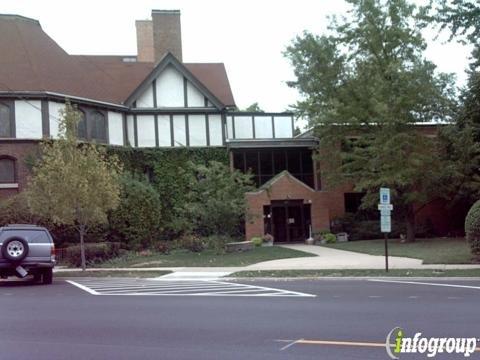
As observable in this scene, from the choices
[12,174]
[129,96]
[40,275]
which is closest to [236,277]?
[40,275]

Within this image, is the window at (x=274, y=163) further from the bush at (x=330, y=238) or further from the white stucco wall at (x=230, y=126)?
the bush at (x=330, y=238)

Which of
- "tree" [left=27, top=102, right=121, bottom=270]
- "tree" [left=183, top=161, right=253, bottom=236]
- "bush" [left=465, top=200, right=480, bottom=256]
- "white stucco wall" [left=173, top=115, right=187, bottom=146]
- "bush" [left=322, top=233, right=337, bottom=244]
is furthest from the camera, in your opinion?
"white stucco wall" [left=173, top=115, right=187, bottom=146]

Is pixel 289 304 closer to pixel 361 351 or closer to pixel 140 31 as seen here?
pixel 361 351

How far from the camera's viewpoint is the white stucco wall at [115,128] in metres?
35.4

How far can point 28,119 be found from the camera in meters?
31.9

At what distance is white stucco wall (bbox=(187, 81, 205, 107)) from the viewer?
36.9 meters

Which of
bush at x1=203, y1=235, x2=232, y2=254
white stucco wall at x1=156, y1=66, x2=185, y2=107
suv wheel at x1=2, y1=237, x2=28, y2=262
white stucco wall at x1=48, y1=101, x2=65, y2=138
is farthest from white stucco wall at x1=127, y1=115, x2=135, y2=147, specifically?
suv wheel at x1=2, y1=237, x2=28, y2=262

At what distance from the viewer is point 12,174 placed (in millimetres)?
31906

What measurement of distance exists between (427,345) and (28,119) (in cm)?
2823

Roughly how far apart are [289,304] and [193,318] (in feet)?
7.91

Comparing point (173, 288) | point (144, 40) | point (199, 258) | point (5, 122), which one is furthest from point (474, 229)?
point (144, 40)

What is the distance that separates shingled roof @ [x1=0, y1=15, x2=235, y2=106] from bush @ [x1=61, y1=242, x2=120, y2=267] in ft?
33.3

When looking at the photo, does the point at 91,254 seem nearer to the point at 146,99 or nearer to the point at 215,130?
the point at 146,99

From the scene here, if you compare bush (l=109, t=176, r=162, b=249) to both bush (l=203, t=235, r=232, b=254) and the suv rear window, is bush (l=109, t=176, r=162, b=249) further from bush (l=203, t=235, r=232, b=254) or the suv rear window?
the suv rear window
